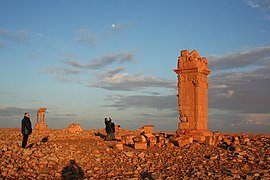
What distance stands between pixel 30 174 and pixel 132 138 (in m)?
6.90

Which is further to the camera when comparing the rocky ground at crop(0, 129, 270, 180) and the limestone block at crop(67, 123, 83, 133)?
the limestone block at crop(67, 123, 83, 133)

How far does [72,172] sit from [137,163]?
2.47 meters

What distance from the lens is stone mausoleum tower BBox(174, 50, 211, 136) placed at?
17.7 meters

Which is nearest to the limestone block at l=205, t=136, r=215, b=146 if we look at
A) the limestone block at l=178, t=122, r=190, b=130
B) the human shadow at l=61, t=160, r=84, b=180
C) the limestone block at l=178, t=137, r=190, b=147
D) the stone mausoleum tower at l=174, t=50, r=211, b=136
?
the limestone block at l=178, t=137, r=190, b=147

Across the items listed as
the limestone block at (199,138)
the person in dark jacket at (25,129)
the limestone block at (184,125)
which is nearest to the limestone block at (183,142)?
the limestone block at (199,138)

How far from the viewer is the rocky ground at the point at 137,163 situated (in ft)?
33.9

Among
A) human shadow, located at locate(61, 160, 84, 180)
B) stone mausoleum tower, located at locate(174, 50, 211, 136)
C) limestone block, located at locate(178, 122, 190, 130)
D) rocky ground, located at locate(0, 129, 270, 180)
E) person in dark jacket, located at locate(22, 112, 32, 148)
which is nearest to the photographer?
rocky ground, located at locate(0, 129, 270, 180)

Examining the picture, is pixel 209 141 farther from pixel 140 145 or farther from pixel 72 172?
pixel 72 172

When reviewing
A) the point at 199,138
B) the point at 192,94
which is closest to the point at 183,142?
the point at 199,138

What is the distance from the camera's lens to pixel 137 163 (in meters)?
12.4

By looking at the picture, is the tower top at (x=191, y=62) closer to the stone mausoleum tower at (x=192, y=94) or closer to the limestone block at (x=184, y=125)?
the stone mausoleum tower at (x=192, y=94)

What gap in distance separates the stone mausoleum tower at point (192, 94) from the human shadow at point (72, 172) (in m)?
7.13

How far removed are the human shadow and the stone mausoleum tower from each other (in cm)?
713

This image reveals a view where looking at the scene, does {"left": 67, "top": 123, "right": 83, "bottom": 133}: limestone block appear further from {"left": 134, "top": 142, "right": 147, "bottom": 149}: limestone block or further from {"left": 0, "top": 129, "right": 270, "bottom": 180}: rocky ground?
{"left": 134, "top": 142, "right": 147, "bottom": 149}: limestone block
